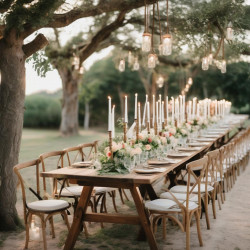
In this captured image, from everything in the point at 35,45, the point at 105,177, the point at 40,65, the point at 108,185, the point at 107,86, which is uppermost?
the point at 107,86

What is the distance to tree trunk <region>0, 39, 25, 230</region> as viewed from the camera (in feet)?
17.0

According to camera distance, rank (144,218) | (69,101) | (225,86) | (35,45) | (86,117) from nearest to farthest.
→ 1. (144,218)
2. (35,45)
3. (69,101)
4. (225,86)
5. (86,117)

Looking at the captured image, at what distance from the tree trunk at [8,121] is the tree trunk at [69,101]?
521 inches

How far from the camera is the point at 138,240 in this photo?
478 cm

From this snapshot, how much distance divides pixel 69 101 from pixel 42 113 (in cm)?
1069

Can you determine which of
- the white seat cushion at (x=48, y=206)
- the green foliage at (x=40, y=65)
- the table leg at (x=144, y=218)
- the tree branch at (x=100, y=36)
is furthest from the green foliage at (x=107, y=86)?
the table leg at (x=144, y=218)

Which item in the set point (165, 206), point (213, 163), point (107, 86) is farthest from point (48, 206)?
point (107, 86)

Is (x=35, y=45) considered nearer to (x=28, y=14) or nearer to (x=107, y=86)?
(x=28, y=14)

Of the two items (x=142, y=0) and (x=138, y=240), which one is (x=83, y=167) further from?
(x=142, y=0)

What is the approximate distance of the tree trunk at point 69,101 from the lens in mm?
19016

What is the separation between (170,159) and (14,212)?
2.17 metres

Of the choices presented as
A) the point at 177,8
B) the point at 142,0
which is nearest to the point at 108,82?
the point at 177,8

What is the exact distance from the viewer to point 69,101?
19.6 meters

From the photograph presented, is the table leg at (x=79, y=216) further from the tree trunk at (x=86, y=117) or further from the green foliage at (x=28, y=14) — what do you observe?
the tree trunk at (x=86, y=117)
